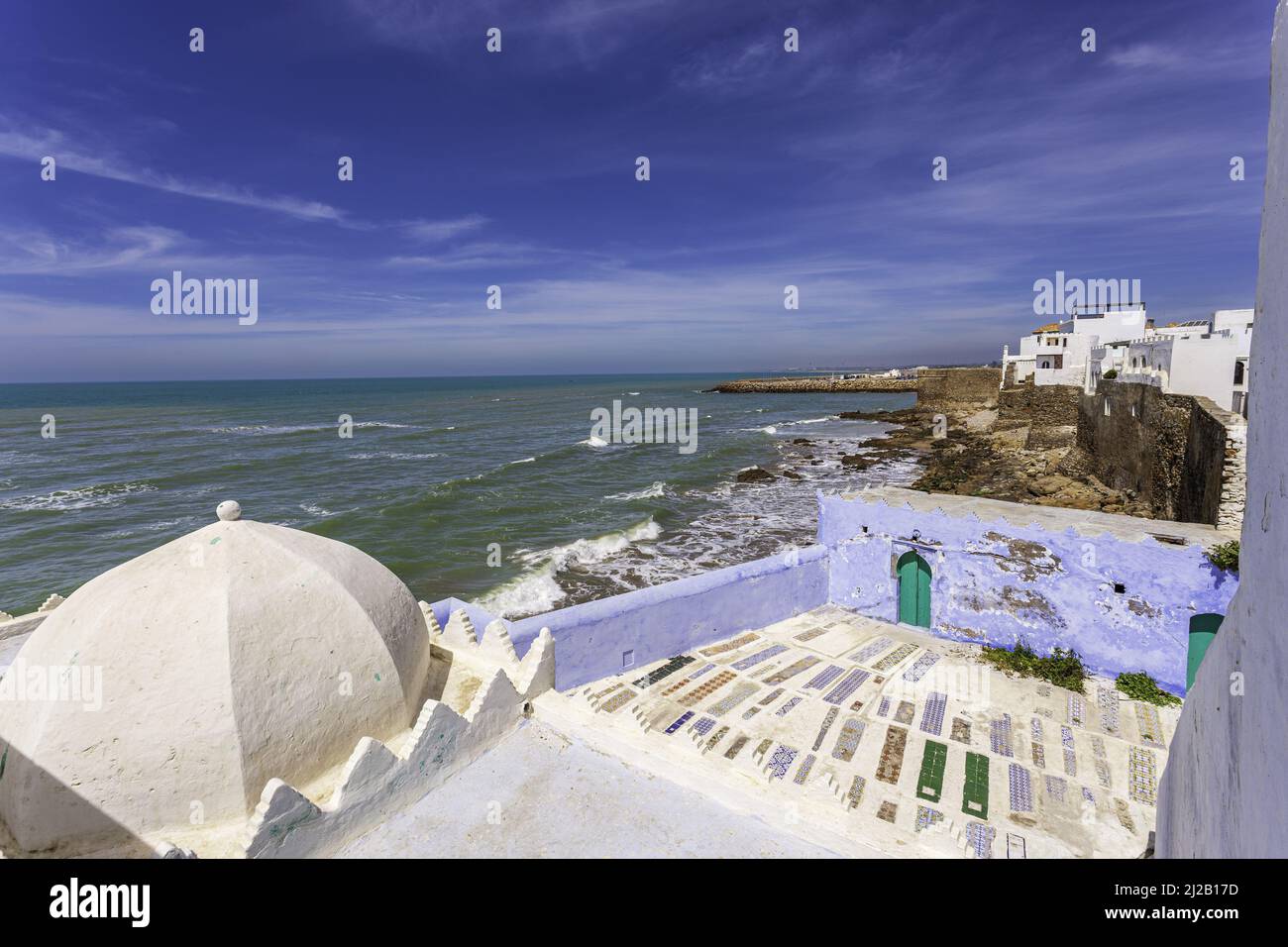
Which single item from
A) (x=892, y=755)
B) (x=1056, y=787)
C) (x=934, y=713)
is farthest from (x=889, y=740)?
(x=1056, y=787)

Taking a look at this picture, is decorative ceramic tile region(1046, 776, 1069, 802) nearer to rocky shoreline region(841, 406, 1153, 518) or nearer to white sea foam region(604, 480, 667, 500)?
rocky shoreline region(841, 406, 1153, 518)

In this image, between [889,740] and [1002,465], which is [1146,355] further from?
[889,740]

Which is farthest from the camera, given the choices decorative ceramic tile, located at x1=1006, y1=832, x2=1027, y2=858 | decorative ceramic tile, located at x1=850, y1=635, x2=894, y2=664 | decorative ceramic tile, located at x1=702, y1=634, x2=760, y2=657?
decorative ceramic tile, located at x1=702, y1=634, x2=760, y2=657

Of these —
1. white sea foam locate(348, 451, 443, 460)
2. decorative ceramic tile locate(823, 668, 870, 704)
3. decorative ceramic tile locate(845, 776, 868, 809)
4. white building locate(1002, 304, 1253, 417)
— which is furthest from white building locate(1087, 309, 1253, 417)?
white sea foam locate(348, 451, 443, 460)

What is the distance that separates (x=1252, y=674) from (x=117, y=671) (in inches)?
227

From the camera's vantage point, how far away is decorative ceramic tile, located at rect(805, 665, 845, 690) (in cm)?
930

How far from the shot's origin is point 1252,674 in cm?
249

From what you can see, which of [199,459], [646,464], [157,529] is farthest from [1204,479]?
[199,459]

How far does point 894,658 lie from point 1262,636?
819cm

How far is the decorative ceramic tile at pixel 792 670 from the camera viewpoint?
9.48m

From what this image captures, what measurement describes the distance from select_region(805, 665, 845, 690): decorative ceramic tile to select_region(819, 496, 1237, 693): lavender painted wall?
2.23m

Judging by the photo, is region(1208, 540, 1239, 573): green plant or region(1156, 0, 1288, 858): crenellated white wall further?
region(1208, 540, 1239, 573): green plant

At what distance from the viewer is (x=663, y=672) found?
970cm
